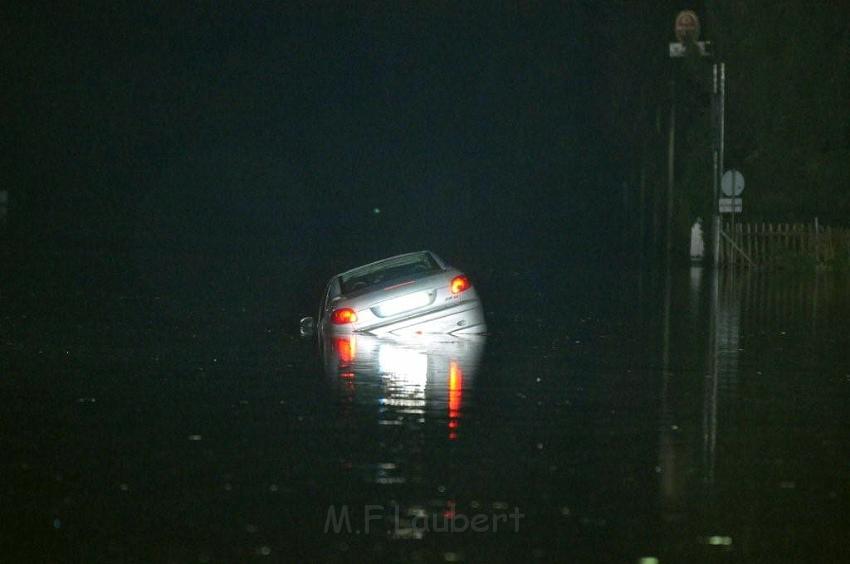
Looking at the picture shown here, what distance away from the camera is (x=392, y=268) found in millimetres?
19422

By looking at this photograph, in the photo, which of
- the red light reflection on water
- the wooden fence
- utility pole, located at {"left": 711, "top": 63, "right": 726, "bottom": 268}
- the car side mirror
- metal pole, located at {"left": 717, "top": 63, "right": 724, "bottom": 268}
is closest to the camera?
the red light reflection on water

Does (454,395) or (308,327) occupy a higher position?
(308,327)

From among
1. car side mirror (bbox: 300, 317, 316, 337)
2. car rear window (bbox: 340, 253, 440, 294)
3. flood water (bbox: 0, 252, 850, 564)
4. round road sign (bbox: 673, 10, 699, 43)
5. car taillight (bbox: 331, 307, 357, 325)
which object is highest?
round road sign (bbox: 673, 10, 699, 43)

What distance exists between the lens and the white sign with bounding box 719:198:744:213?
3953cm

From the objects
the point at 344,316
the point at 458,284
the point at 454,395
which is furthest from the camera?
the point at 458,284

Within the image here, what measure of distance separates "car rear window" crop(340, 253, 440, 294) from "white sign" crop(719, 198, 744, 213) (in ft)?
71.0

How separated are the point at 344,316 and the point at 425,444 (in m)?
7.84

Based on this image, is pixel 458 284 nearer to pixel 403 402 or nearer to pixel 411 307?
pixel 411 307

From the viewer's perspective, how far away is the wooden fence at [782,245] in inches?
1487

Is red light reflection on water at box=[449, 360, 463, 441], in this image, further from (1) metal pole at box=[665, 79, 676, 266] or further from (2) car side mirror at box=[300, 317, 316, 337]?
(1) metal pole at box=[665, 79, 676, 266]

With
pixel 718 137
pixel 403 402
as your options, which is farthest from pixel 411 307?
pixel 718 137

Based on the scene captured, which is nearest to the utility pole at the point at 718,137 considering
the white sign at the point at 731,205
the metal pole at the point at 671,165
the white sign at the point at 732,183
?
the white sign at the point at 731,205

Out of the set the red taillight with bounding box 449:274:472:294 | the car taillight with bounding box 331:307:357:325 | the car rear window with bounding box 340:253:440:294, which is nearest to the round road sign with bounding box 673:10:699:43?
the car rear window with bounding box 340:253:440:294

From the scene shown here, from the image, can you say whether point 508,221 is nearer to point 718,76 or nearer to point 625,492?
point 718,76
